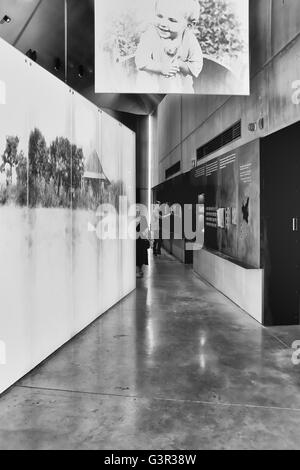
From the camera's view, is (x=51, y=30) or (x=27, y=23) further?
(x=51, y=30)

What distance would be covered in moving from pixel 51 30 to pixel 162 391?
5.56m

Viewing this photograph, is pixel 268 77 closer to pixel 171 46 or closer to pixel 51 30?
pixel 171 46

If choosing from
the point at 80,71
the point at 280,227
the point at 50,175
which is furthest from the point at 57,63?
the point at 280,227

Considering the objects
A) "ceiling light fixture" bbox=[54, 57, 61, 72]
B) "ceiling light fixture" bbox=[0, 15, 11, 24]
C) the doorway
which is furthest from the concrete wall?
"ceiling light fixture" bbox=[0, 15, 11, 24]

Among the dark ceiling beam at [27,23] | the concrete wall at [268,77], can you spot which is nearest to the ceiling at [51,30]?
the dark ceiling beam at [27,23]

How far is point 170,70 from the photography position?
17.1ft

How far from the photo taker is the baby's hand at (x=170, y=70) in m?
5.18

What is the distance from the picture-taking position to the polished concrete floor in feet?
9.49

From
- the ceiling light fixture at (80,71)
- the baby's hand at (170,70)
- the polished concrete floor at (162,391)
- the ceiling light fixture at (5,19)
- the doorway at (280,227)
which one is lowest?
the polished concrete floor at (162,391)

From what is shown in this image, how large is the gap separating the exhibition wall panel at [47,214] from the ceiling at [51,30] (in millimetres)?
1364

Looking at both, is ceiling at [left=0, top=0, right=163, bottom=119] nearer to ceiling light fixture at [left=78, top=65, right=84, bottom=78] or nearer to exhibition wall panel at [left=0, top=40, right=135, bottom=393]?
Result: ceiling light fixture at [left=78, top=65, right=84, bottom=78]

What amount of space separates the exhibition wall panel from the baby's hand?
1085 mm

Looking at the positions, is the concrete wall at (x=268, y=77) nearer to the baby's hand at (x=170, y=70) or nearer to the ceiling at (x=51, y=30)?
the baby's hand at (x=170, y=70)

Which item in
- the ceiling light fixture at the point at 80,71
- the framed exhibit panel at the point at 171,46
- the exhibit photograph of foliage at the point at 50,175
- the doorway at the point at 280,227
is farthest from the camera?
the ceiling light fixture at the point at 80,71
